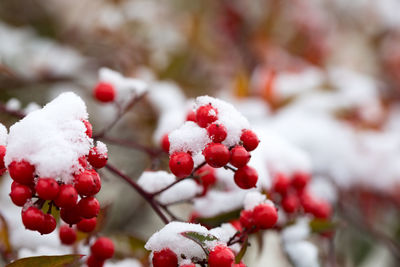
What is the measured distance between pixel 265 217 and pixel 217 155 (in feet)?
0.59

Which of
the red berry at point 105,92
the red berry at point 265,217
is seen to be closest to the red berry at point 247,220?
the red berry at point 265,217

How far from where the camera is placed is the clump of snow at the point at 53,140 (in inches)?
26.7

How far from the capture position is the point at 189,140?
0.81 meters

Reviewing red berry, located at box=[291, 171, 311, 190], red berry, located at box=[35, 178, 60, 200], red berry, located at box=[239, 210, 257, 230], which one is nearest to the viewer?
red berry, located at box=[35, 178, 60, 200]

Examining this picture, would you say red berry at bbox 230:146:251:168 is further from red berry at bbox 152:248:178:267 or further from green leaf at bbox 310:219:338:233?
green leaf at bbox 310:219:338:233

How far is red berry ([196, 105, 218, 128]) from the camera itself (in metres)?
0.81

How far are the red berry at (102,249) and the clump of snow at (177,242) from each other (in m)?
0.17

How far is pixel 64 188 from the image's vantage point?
675mm

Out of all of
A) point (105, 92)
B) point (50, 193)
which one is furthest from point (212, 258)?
point (105, 92)

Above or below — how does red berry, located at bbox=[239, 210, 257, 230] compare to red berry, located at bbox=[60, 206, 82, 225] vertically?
above

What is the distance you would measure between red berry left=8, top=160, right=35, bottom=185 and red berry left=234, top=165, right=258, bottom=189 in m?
0.37

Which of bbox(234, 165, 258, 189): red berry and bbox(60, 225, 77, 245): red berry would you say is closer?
bbox(234, 165, 258, 189): red berry

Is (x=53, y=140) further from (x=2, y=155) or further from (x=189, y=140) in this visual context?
(x=189, y=140)

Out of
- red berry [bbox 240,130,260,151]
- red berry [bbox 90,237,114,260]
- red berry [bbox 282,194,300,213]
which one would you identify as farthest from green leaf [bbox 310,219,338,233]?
red berry [bbox 90,237,114,260]
